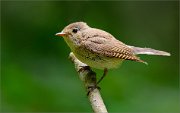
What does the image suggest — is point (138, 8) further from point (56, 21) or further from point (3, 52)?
point (3, 52)

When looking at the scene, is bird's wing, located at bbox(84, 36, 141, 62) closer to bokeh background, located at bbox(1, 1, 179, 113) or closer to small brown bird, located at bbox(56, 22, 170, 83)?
small brown bird, located at bbox(56, 22, 170, 83)

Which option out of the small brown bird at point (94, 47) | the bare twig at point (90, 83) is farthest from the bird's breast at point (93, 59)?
the bare twig at point (90, 83)

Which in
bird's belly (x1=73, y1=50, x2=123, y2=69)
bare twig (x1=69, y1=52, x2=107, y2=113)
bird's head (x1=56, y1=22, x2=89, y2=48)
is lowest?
bare twig (x1=69, y1=52, x2=107, y2=113)

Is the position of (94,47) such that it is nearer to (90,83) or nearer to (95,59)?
(95,59)

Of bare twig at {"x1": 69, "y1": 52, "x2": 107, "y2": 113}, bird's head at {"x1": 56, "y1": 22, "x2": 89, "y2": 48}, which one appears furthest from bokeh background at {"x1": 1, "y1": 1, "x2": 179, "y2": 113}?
bird's head at {"x1": 56, "y1": 22, "x2": 89, "y2": 48}

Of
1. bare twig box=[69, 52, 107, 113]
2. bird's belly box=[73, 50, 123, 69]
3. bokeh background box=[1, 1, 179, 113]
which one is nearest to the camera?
bare twig box=[69, 52, 107, 113]

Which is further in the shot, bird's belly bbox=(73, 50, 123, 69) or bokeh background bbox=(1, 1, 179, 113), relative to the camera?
bokeh background bbox=(1, 1, 179, 113)

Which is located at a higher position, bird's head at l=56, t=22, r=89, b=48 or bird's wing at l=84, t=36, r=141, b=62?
bird's head at l=56, t=22, r=89, b=48

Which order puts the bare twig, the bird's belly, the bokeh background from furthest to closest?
the bokeh background → the bird's belly → the bare twig
